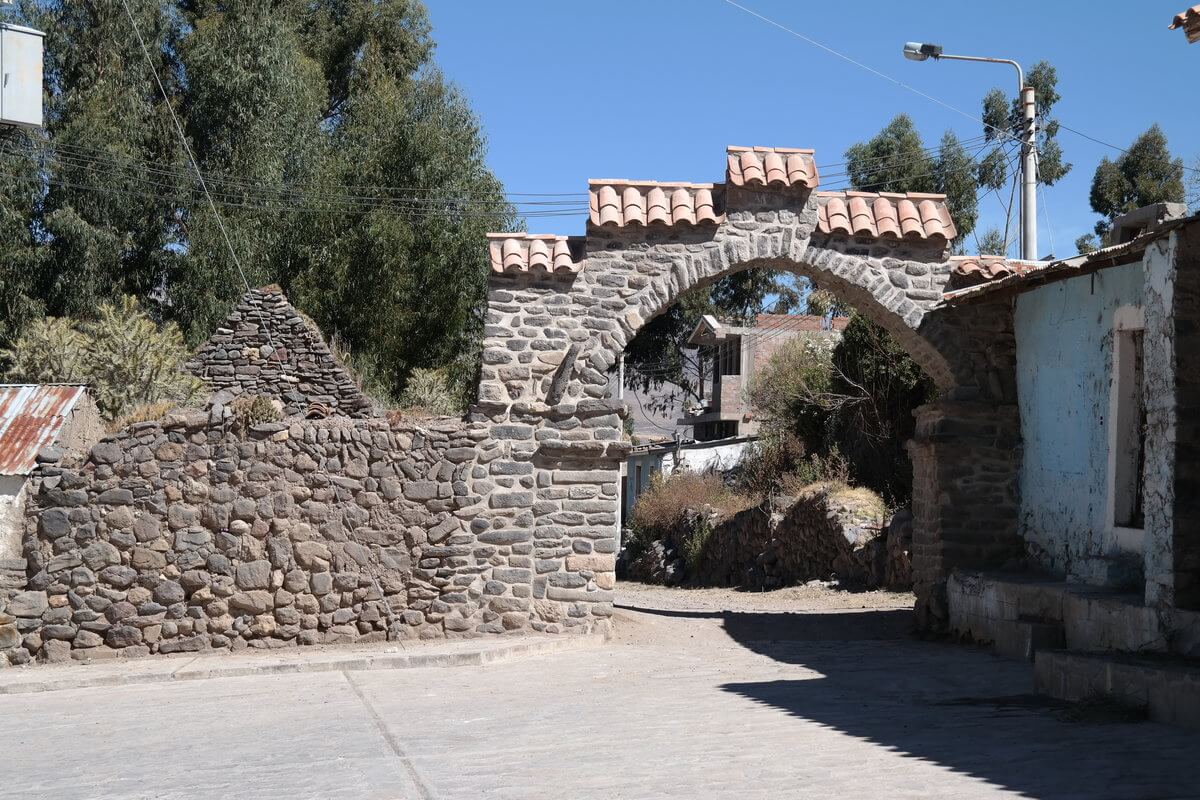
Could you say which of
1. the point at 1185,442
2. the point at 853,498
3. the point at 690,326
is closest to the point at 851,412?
the point at 853,498

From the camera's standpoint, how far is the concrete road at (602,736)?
572cm

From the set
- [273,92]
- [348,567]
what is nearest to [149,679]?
[348,567]

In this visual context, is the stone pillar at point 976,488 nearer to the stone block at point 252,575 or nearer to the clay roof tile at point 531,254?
the clay roof tile at point 531,254

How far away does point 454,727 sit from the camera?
25.1ft

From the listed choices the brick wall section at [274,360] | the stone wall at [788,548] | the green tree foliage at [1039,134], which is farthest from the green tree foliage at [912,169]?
the brick wall section at [274,360]

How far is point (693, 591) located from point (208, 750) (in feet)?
52.4

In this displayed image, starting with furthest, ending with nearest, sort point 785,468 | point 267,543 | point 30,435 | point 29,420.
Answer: point 785,468
point 267,543
point 29,420
point 30,435

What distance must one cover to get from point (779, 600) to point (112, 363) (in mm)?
10128

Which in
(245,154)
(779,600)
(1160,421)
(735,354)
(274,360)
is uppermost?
(245,154)

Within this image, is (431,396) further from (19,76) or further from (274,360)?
(19,76)

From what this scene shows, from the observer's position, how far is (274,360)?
17.8 meters

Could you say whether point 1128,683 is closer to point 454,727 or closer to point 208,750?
point 454,727

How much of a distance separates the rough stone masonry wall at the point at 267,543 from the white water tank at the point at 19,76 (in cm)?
303

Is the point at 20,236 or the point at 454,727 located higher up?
the point at 20,236
